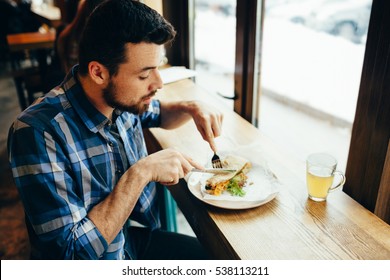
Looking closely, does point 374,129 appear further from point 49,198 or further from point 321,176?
point 49,198

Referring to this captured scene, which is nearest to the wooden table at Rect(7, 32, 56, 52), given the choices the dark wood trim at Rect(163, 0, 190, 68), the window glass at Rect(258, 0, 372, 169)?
the dark wood trim at Rect(163, 0, 190, 68)

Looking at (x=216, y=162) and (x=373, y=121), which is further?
(x=216, y=162)

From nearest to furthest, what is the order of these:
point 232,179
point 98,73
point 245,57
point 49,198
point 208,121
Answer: point 49,198 < point 98,73 < point 232,179 < point 208,121 < point 245,57

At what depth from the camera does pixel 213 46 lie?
2510 mm

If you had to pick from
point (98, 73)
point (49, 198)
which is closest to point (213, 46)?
point (98, 73)

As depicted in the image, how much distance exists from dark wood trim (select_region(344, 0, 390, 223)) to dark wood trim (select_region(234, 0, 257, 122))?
0.71 meters

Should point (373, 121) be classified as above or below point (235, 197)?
above

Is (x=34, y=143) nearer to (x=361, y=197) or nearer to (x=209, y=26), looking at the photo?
(x=361, y=197)

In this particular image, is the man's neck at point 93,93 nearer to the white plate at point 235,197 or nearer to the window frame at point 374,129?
the white plate at point 235,197

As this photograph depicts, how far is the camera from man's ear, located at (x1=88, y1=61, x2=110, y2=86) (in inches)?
40.5

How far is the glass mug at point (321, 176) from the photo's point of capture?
1.06 m

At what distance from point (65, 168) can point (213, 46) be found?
1.77 meters
